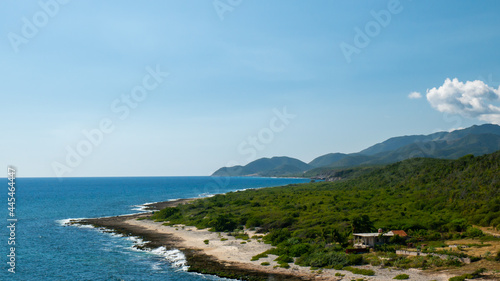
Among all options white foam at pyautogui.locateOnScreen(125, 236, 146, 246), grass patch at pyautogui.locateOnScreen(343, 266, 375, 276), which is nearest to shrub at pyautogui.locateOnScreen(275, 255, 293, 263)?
grass patch at pyautogui.locateOnScreen(343, 266, 375, 276)

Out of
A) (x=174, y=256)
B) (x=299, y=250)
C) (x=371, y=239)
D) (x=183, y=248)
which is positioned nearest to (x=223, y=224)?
(x=183, y=248)

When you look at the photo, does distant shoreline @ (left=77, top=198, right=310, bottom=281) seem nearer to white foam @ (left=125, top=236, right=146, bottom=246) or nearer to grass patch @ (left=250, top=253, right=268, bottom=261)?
white foam @ (left=125, top=236, right=146, bottom=246)

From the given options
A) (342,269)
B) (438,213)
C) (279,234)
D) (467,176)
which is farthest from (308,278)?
(467,176)

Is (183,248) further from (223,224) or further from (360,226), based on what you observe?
(360,226)

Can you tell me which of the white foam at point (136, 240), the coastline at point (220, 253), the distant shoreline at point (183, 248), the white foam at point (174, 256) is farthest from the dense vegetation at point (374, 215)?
the white foam at point (136, 240)

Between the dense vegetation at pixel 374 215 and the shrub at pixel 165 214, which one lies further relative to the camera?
the shrub at pixel 165 214

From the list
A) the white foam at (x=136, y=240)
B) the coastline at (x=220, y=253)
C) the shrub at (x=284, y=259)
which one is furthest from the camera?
the white foam at (x=136, y=240)

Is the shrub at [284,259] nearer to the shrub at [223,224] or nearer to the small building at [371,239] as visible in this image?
the small building at [371,239]
